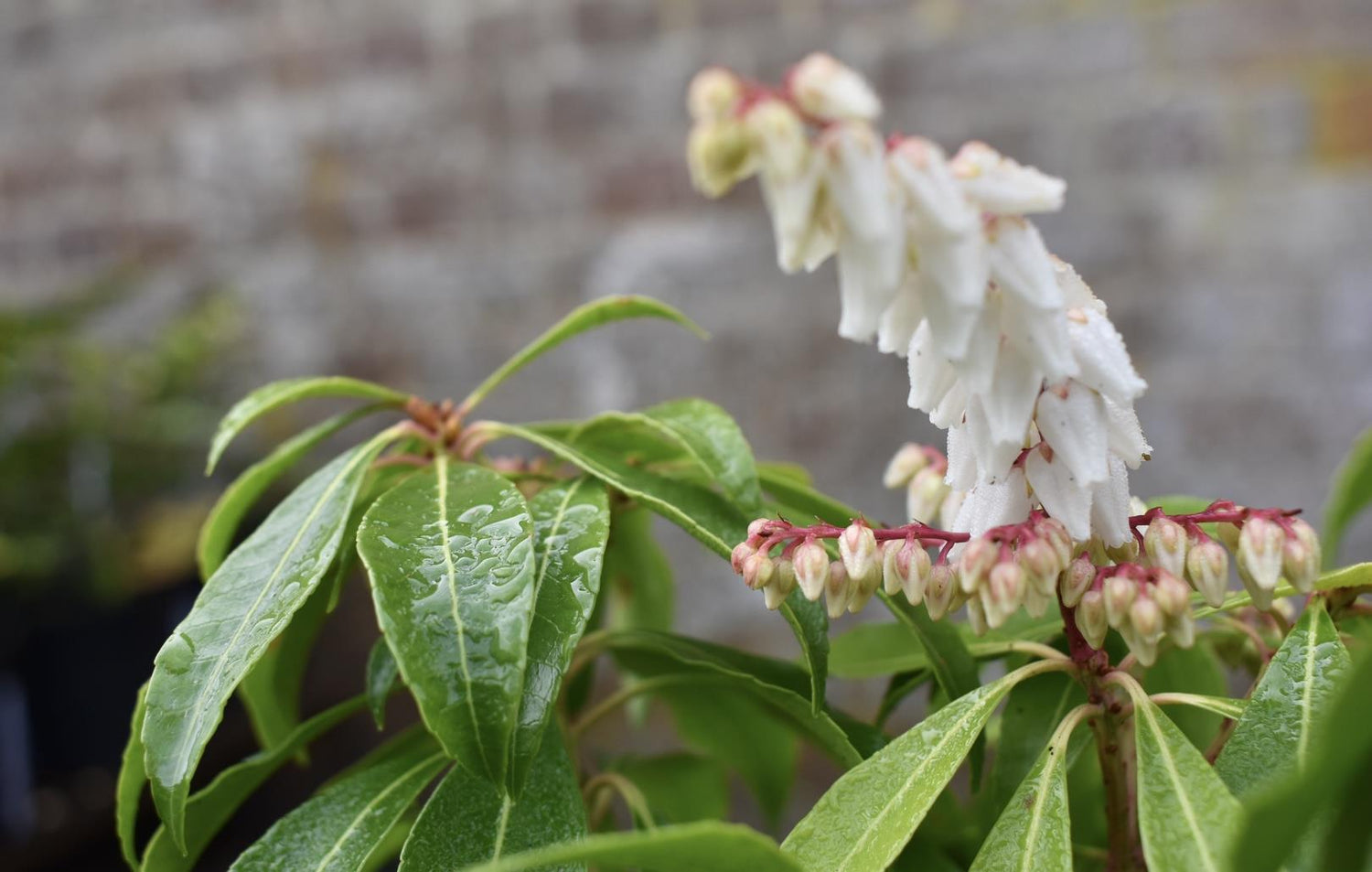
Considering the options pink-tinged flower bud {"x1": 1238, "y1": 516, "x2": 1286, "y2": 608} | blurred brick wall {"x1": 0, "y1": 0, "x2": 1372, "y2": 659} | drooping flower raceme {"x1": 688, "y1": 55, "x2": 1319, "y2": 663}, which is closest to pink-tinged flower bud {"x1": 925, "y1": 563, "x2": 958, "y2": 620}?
drooping flower raceme {"x1": 688, "y1": 55, "x2": 1319, "y2": 663}

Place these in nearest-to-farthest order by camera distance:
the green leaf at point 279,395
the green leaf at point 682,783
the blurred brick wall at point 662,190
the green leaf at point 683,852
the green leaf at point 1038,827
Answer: the green leaf at point 683,852
the green leaf at point 1038,827
the green leaf at point 279,395
the green leaf at point 682,783
the blurred brick wall at point 662,190

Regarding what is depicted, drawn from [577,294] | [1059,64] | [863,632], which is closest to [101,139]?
[577,294]

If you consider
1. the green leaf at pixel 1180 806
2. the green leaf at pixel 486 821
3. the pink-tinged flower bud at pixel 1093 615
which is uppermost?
the pink-tinged flower bud at pixel 1093 615

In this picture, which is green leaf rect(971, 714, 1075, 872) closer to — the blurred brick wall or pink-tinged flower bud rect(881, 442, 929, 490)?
pink-tinged flower bud rect(881, 442, 929, 490)

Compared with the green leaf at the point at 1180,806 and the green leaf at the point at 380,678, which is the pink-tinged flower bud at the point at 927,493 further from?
the green leaf at the point at 380,678

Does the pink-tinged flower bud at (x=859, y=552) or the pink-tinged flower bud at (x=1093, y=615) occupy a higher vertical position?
the pink-tinged flower bud at (x=859, y=552)

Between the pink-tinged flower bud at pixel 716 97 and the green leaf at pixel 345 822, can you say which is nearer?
the pink-tinged flower bud at pixel 716 97

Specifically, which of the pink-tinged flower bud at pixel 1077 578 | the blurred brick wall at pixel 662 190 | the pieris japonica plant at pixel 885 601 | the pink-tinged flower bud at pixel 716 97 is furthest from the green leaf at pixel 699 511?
the blurred brick wall at pixel 662 190

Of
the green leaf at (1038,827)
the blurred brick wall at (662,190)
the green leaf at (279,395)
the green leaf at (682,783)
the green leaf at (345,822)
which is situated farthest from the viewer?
the blurred brick wall at (662,190)

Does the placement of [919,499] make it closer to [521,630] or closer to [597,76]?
[521,630]
